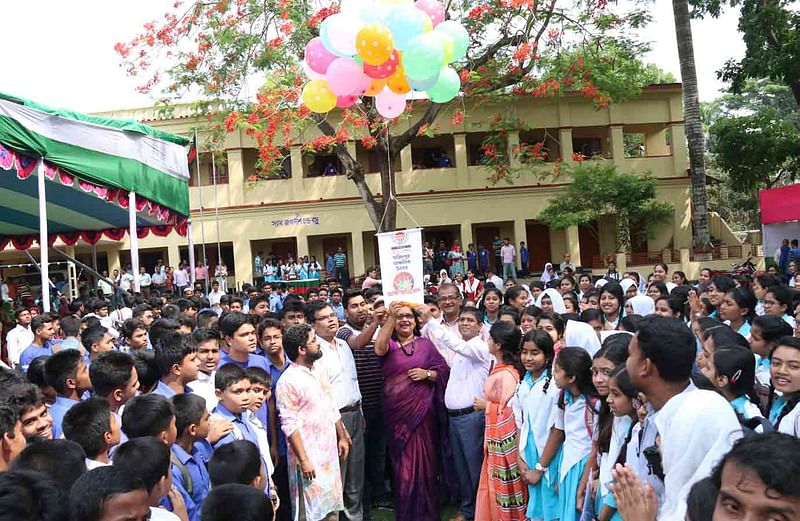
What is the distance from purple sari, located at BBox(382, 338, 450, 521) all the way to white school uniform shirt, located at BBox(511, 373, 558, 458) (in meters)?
0.91

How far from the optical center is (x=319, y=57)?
6859 mm

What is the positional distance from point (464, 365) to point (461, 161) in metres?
18.9

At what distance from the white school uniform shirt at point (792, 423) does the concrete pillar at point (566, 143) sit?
67.8 feet

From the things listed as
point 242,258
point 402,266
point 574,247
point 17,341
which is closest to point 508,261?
point 574,247

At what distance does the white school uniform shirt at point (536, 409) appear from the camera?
3920mm

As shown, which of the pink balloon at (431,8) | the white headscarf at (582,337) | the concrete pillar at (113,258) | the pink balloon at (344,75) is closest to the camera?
the white headscarf at (582,337)

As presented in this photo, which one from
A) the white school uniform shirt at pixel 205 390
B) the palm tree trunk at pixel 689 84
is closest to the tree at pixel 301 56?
the palm tree trunk at pixel 689 84

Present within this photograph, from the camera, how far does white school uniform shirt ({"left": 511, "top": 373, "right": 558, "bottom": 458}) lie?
392 centimetres

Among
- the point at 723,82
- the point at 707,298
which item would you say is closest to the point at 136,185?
the point at 707,298

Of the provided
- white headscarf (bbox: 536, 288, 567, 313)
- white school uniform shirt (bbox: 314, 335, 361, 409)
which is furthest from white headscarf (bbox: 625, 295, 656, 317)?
white school uniform shirt (bbox: 314, 335, 361, 409)

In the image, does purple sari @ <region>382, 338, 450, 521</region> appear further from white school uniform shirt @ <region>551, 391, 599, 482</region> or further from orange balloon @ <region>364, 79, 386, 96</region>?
orange balloon @ <region>364, 79, 386, 96</region>

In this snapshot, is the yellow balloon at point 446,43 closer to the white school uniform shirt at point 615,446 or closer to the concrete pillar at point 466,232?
the white school uniform shirt at point 615,446

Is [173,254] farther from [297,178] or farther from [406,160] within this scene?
[406,160]

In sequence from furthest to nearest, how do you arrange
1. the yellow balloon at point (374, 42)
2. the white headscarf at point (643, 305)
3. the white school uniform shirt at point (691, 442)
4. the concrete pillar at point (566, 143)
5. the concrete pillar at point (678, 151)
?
1. the concrete pillar at point (678, 151)
2. the concrete pillar at point (566, 143)
3. the white headscarf at point (643, 305)
4. the yellow balloon at point (374, 42)
5. the white school uniform shirt at point (691, 442)
